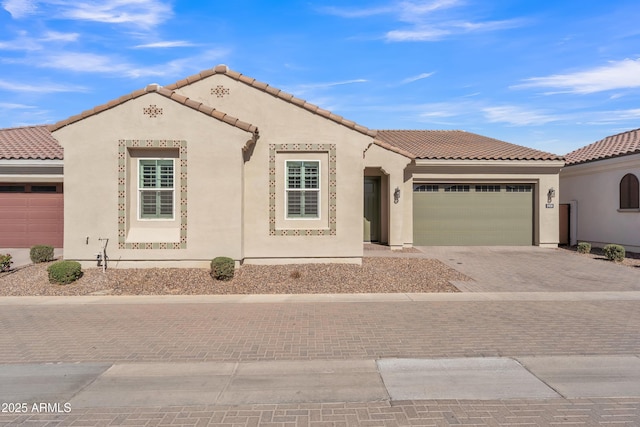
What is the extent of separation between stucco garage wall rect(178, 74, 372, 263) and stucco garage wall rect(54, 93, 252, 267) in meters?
0.89

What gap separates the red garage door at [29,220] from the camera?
595 inches

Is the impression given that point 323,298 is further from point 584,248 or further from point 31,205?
point 31,205

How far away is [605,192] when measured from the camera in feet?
55.5

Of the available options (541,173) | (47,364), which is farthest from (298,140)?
(541,173)

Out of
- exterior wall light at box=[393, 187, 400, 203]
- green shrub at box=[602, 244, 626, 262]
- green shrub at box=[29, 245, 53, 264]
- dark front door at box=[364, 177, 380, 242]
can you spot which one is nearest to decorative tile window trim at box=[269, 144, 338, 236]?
exterior wall light at box=[393, 187, 400, 203]

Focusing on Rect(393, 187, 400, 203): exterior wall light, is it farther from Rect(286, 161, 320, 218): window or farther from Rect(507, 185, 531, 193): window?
Rect(507, 185, 531, 193): window

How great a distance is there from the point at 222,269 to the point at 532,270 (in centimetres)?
938

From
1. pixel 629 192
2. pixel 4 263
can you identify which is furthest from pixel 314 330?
pixel 629 192

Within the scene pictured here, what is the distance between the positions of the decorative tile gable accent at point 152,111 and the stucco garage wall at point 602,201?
17495 millimetres

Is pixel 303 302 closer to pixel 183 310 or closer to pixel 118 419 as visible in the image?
pixel 183 310

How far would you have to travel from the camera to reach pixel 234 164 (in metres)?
11.1

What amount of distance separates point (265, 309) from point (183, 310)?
1669mm

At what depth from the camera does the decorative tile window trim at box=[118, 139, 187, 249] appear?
1095 cm

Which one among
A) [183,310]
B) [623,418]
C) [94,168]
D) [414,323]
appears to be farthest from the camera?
[94,168]
